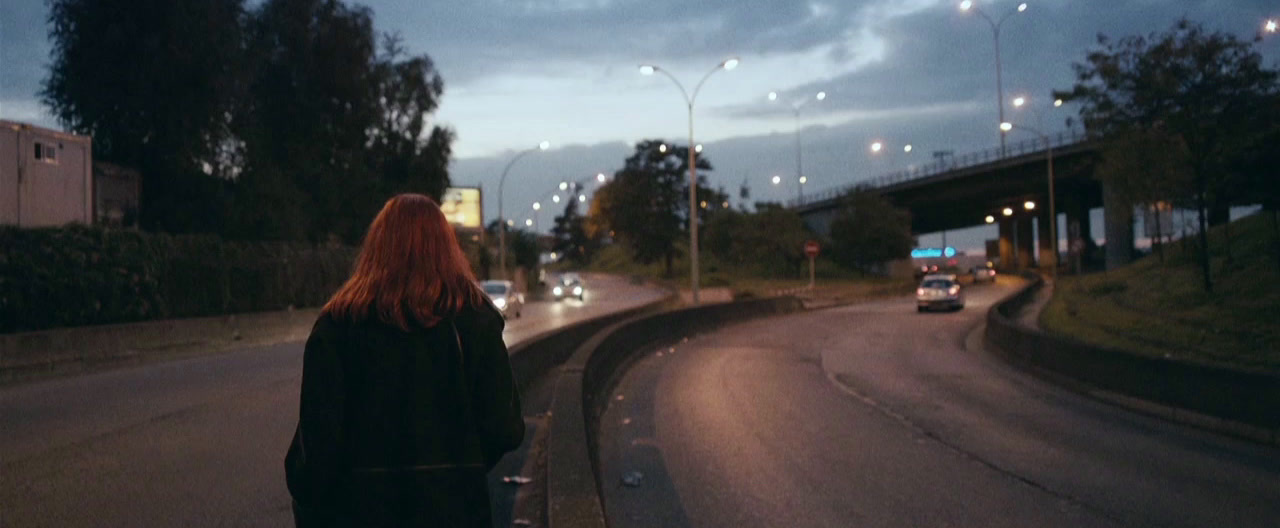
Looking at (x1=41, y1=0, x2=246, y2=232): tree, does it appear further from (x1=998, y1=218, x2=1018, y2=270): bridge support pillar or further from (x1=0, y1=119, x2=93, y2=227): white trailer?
(x1=998, y1=218, x2=1018, y2=270): bridge support pillar

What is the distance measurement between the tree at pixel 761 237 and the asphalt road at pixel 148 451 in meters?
68.8

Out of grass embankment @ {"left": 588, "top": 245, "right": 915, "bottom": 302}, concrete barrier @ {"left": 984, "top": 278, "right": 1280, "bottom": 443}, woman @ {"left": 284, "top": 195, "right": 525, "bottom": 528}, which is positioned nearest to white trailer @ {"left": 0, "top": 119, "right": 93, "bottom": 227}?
concrete barrier @ {"left": 984, "top": 278, "right": 1280, "bottom": 443}

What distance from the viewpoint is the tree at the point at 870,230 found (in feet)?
282

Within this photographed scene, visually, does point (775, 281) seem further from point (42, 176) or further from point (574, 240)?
point (574, 240)

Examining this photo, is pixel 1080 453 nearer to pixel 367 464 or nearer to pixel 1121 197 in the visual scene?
pixel 367 464

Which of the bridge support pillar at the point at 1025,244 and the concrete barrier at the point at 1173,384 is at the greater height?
the bridge support pillar at the point at 1025,244

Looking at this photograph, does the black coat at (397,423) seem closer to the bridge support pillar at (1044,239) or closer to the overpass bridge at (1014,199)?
the overpass bridge at (1014,199)

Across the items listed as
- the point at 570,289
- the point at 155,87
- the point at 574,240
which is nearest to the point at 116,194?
the point at 155,87

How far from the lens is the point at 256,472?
→ 974 cm

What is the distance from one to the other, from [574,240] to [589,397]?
146403mm

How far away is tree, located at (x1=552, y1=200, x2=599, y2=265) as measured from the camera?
158 m

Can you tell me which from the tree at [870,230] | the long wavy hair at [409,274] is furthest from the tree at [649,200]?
the long wavy hair at [409,274]

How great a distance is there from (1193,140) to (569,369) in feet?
60.4

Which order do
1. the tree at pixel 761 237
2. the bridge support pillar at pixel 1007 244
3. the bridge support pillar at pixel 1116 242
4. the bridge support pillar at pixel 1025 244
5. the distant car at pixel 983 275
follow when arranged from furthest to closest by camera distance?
1. the bridge support pillar at pixel 1007 244
2. the bridge support pillar at pixel 1025 244
3. the tree at pixel 761 237
4. the distant car at pixel 983 275
5. the bridge support pillar at pixel 1116 242
